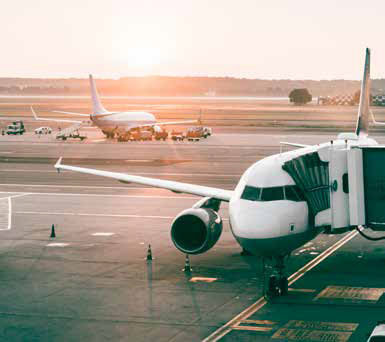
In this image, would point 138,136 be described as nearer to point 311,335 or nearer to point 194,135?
point 194,135

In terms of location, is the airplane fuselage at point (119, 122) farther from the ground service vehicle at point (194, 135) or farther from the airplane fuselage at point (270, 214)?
the airplane fuselage at point (270, 214)

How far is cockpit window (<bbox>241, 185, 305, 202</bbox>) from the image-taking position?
1051 inches

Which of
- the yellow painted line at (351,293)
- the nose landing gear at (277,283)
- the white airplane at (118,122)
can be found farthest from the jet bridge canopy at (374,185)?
the white airplane at (118,122)

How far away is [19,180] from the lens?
203ft

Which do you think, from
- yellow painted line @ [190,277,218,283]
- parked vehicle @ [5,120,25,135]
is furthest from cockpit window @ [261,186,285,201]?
parked vehicle @ [5,120,25,135]

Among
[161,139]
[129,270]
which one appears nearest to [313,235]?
[129,270]

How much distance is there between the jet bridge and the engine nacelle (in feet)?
15.0

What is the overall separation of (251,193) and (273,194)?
796 mm

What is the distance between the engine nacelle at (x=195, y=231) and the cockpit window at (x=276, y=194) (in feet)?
13.0

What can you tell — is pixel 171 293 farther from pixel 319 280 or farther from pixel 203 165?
pixel 203 165

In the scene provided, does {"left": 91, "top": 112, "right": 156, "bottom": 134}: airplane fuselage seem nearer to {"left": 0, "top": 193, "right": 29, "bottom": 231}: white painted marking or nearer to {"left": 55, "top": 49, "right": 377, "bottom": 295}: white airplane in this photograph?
{"left": 0, "top": 193, "right": 29, "bottom": 231}: white painted marking

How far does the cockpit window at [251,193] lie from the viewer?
2683cm

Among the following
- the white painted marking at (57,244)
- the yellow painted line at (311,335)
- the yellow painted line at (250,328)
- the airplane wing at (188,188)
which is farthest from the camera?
the white painted marking at (57,244)

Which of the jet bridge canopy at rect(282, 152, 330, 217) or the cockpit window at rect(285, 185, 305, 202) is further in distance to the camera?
the jet bridge canopy at rect(282, 152, 330, 217)
